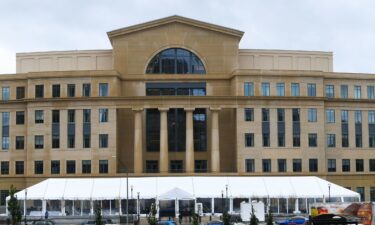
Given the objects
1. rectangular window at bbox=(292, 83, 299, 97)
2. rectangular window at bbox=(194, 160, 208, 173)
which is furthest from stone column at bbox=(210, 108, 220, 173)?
rectangular window at bbox=(292, 83, 299, 97)

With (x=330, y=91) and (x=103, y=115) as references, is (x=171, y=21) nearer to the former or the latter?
(x=103, y=115)

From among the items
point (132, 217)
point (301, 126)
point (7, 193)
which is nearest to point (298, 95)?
point (301, 126)

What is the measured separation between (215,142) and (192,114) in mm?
6033

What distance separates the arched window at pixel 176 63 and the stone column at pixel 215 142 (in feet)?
28.3

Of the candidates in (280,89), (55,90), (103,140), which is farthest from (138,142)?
(280,89)

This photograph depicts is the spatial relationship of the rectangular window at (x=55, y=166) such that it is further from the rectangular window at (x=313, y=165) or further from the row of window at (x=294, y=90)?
the rectangular window at (x=313, y=165)

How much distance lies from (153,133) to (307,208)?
26462 millimetres

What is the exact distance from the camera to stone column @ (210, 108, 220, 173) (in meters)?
97.5

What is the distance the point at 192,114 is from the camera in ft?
332

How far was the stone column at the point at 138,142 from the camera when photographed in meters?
97.1

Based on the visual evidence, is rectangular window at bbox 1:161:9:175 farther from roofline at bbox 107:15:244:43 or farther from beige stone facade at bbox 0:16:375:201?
roofline at bbox 107:15:244:43

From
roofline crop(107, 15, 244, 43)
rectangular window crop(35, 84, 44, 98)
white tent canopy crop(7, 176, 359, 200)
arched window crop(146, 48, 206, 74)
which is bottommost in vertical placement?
white tent canopy crop(7, 176, 359, 200)

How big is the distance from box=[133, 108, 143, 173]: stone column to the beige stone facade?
15 centimetres

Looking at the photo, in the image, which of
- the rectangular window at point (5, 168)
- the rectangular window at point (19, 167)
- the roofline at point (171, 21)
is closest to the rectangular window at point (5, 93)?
the rectangular window at point (5, 168)
